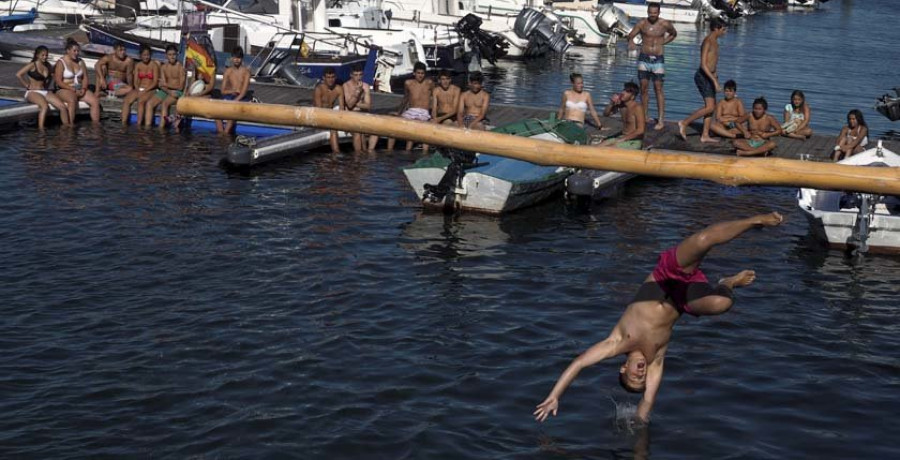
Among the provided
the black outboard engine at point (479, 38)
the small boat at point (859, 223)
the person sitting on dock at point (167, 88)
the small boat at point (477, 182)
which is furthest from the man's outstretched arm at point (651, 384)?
the black outboard engine at point (479, 38)

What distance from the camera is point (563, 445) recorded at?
11.7 m

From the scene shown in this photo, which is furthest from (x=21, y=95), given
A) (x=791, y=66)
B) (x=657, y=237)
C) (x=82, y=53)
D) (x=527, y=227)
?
(x=791, y=66)

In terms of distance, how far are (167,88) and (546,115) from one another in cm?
847

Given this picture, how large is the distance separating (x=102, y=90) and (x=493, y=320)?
15341mm

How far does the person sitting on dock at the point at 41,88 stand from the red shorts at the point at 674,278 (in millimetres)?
19096

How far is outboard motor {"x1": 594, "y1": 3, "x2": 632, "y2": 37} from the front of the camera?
54.2 metres

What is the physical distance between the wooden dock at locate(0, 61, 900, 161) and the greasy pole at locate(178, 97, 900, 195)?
1124cm

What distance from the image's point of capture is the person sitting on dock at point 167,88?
85.1 feet

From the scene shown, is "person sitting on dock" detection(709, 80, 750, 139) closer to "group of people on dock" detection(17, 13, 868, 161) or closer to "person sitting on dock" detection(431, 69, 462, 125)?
"group of people on dock" detection(17, 13, 868, 161)

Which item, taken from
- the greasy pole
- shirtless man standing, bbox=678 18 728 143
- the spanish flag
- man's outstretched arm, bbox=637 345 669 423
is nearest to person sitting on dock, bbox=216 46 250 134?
the spanish flag

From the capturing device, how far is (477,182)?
1970cm

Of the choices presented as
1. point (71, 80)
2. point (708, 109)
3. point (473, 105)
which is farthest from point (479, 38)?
point (708, 109)

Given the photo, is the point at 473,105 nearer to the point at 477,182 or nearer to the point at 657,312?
the point at 477,182

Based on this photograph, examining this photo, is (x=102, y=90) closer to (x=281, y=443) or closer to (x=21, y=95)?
(x=21, y=95)
